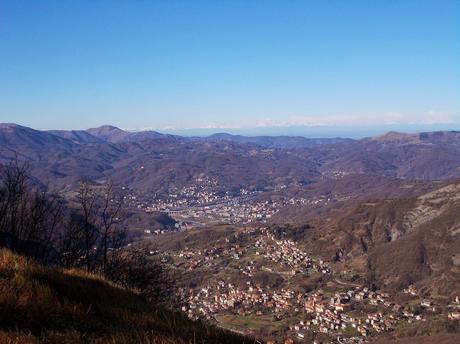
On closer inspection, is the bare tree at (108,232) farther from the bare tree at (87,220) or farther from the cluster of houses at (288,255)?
the cluster of houses at (288,255)

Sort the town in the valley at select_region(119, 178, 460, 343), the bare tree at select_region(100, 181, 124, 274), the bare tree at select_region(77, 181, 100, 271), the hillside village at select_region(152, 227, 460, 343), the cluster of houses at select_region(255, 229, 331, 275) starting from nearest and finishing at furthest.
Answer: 1. the bare tree at select_region(100, 181, 124, 274)
2. the bare tree at select_region(77, 181, 100, 271)
3. the town in the valley at select_region(119, 178, 460, 343)
4. the hillside village at select_region(152, 227, 460, 343)
5. the cluster of houses at select_region(255, 229, 331, 275)

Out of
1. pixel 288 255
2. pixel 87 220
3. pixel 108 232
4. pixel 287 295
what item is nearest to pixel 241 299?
pixel 287 295

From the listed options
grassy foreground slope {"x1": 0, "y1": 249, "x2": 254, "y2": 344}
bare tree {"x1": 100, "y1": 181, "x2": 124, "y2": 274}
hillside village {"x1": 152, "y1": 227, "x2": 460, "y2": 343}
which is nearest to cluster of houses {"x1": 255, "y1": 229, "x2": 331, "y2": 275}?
hillside village {"x1": 152, "y1": 227, "x2": 460, "y2": 343}

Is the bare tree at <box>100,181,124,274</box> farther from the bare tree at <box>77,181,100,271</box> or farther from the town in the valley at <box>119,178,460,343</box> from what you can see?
the town in the valley at <box>119,178,460,343</box>

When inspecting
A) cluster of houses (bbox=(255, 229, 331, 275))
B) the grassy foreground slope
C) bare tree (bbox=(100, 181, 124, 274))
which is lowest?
cluster of houses (bbox=(255, 229, 331, 275))

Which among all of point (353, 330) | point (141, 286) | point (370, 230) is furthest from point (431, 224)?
point (141, 286)

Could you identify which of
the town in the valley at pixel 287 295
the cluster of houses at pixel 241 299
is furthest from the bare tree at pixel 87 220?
the cluster of houses at pixel 241 299

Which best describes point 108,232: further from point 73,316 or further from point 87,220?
point 73,316

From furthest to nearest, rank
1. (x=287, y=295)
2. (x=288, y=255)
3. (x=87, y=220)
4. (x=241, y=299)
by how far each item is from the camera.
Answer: (x=288, y=255)
(x=287, y=295)
(x=241, y=299)
(x=87, y=220)

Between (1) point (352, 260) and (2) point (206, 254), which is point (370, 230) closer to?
(1) point (352, 260)
